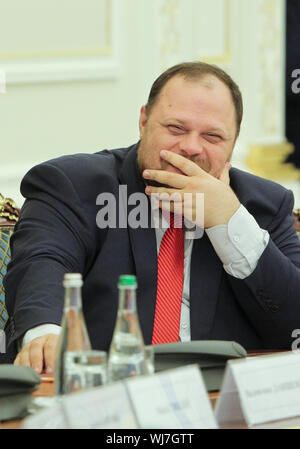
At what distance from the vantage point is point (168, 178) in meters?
2.08

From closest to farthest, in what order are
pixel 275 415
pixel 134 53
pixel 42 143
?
1. pixel 275 415
2. pixel 42 143
3. pixel 134 53

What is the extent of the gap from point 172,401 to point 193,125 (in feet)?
3.24

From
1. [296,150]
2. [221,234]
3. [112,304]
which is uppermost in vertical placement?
[221,234]

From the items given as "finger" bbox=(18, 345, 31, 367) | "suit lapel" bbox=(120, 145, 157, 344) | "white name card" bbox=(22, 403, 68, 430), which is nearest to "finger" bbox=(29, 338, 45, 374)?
"finger" bbox=(18, 345, 31, 367)

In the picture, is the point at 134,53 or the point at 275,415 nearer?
the point at 275,415

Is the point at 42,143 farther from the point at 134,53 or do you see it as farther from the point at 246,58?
the point at 246,58

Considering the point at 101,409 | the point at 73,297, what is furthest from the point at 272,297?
the point at 101,409

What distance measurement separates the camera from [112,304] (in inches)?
81.3

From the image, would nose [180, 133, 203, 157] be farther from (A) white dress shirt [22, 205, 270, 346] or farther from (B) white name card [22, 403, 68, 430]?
(B) white name card [22, 403, 68, 430]

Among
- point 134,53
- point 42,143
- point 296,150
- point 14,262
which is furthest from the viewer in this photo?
point 296,150

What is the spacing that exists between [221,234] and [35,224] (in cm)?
42

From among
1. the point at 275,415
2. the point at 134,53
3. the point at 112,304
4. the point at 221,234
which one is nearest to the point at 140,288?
the point at 112,304

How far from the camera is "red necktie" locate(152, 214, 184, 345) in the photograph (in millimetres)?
2055

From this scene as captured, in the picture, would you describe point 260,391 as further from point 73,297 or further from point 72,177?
point 72,177
